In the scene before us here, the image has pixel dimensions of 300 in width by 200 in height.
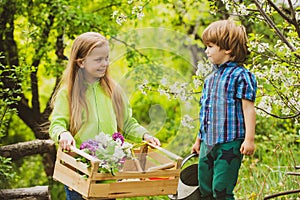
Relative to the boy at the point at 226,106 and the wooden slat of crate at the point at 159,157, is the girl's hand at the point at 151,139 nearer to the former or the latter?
the wooden slat of crate at the point at 159,157


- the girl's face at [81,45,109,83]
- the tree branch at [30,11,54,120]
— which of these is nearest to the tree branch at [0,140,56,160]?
the tree branch at [30,11,54,120]

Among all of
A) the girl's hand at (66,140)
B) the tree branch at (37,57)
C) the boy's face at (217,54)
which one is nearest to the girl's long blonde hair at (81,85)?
the girl's hand at (66,140)

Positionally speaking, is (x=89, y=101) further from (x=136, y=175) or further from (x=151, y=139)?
(x=136, y=175)

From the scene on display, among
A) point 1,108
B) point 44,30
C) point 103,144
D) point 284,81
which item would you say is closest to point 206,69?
point 284,81

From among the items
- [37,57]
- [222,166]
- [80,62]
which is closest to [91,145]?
[80,62]

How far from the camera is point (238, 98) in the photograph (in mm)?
3189

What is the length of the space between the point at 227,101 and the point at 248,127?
0.19 metres

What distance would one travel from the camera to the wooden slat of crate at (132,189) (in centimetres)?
271

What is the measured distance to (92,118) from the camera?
3031mm

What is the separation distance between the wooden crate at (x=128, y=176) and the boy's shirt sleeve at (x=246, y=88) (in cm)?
55

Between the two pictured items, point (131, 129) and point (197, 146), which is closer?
point (131, 129)

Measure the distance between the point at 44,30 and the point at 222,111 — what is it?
241 centimetres

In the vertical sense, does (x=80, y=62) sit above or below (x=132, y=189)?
above

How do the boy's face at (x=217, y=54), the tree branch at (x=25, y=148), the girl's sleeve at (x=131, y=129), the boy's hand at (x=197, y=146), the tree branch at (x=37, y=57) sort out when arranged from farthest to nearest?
the tree branch at (x=37, y=57) < the tree branch at (x=25, y=148) < the boy's hand at (x=197, y=146) < the boy's face at (x=217, y=54) < the girl's sleeve at (x=131, y=129)
